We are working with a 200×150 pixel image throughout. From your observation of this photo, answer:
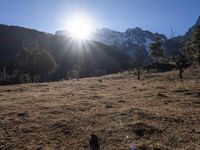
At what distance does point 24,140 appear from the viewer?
53.0 ft

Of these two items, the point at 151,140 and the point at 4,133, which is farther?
the point at 4,133

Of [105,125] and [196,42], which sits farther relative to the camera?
[196,42]

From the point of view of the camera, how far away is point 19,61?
289 ft

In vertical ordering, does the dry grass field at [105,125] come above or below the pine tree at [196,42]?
below

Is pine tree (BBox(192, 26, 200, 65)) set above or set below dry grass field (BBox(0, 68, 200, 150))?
above

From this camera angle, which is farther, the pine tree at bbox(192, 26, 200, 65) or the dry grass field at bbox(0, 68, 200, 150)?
the pine tree at bbox(192, 26, 200, 65)

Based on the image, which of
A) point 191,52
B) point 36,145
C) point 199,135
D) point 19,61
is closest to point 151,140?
point 199,135

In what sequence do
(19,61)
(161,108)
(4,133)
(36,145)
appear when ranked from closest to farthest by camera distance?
(36,145) < (4,133) < (161,108) < (19,61)

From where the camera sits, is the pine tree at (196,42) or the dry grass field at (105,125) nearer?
the dry grass field at (105,125)

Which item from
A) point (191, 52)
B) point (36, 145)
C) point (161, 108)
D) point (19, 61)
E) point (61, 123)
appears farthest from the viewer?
point (19, 61)

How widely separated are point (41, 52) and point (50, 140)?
79850 mm

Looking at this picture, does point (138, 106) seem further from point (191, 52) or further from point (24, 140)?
point (191, 52)

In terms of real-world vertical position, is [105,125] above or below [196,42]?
below

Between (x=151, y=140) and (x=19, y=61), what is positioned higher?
(x=19, y=61)
